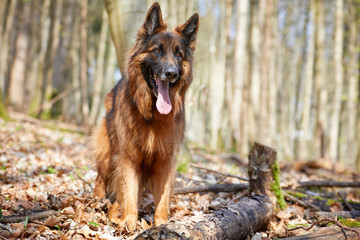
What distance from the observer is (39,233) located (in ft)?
8.46

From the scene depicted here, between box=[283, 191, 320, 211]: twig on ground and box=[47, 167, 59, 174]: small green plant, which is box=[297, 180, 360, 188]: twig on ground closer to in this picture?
box=[283, 191, 320, 211]: twig on ground

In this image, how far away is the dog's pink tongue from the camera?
10.5 feet

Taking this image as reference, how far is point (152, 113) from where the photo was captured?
329 centimetres

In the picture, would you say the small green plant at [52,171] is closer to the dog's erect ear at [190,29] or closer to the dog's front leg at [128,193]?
the dog's front leg at [128,193]

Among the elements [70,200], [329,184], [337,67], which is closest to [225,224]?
[70,200]

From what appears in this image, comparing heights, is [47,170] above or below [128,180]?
below

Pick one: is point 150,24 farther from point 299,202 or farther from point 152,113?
point 299,202

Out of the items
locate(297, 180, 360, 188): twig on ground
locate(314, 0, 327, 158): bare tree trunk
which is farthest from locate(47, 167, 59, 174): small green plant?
locate(314, 0, 327, 158): bare tree trunk

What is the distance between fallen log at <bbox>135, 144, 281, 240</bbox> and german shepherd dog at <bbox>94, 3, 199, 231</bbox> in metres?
0.86

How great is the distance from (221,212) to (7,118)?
8716mm

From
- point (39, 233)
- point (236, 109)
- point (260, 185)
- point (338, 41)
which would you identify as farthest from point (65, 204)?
point (338, 41)

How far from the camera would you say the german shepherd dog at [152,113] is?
3.26 meters

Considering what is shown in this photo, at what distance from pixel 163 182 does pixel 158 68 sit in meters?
1.39

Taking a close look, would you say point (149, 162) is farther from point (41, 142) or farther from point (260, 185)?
point (41, 142)
